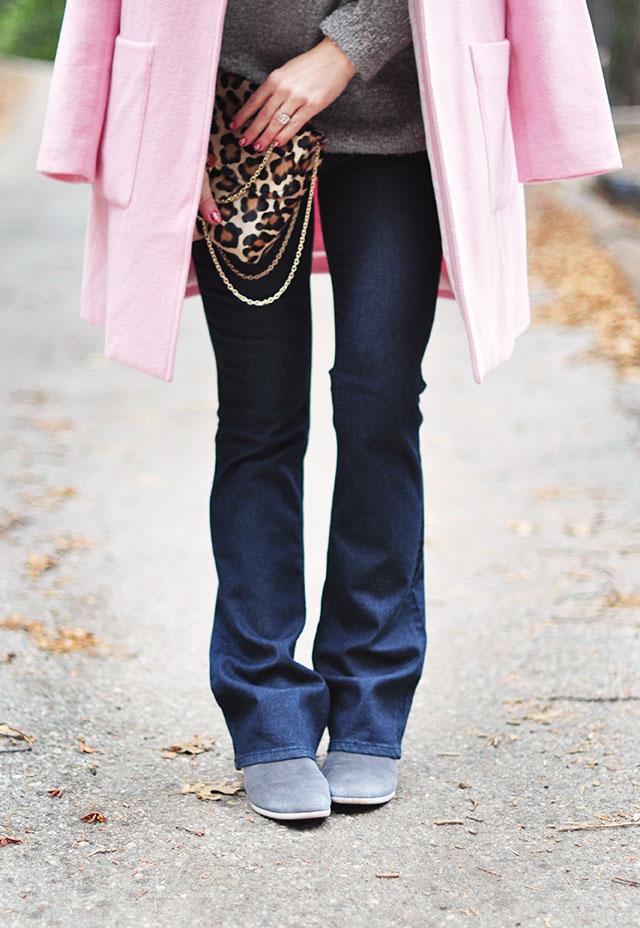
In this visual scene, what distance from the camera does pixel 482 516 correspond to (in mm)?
3557

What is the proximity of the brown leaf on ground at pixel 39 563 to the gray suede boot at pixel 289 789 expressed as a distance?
1362 millimetres

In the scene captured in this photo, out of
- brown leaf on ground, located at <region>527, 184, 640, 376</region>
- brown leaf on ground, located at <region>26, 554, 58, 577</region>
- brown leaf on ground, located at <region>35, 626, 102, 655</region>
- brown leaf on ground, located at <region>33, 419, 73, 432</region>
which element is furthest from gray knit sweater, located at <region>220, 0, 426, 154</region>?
brown leaf on ground, located at <region>527, 184, 640, 376</region>

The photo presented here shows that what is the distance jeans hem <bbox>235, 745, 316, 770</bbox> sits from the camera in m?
1.78

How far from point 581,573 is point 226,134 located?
1772 mm

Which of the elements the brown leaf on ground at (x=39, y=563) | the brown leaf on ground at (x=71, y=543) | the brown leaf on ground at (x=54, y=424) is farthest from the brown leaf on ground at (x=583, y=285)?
the brown leaf on ground at (x=39, y=563)

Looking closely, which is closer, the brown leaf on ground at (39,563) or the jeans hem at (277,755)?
the jeans hem at (277,755)

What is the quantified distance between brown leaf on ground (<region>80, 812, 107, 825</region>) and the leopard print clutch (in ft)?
2.79

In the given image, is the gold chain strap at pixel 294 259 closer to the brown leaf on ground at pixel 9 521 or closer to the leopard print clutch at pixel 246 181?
the leopard print clutch at pixel 246 181

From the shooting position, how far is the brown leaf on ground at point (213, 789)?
1875 mm

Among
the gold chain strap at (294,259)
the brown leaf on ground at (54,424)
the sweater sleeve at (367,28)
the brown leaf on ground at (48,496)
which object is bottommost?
the brown leaf on ground at (54,424)

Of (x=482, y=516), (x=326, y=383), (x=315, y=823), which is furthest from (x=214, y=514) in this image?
(x=326, y=383)

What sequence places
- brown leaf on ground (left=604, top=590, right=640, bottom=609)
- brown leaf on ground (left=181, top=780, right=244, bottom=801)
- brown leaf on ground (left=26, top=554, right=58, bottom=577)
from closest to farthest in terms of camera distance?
1. brown leaf on ground (left=181, top=780, right=244, bottom=801)
2. brown leaf on ground (left=604, top=590, right=640, bottom=609)
3. brown leaf on ground (left=26, top=554, right=58, bottom=577)

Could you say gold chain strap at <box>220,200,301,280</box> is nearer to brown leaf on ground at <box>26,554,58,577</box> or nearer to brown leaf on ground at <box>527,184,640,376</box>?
brown leaf on ground at <box>26,554,58,577</box>

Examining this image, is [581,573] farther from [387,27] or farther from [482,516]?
[387,27]
